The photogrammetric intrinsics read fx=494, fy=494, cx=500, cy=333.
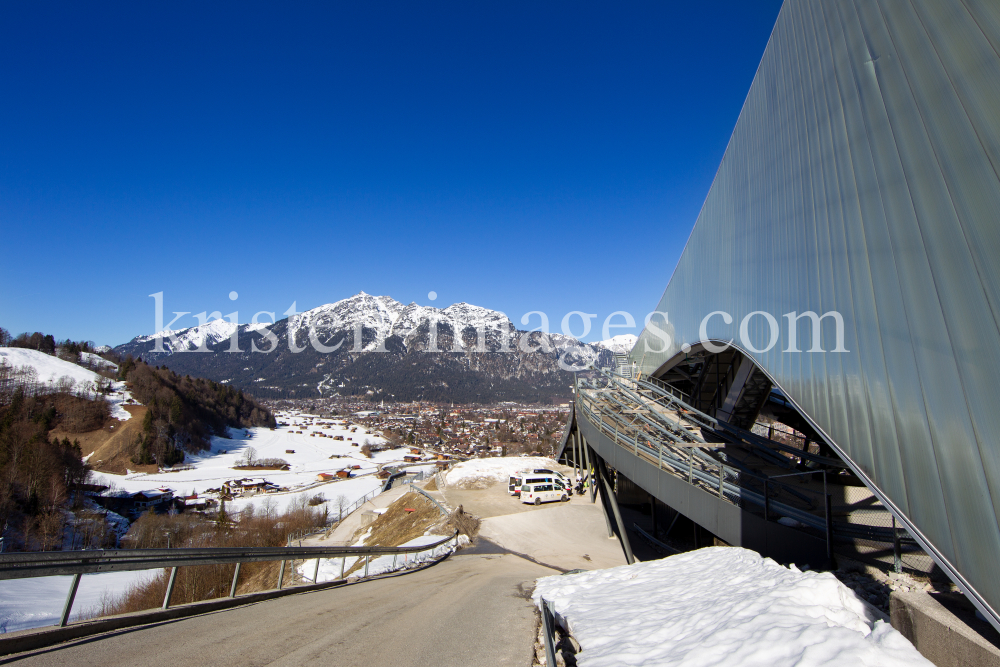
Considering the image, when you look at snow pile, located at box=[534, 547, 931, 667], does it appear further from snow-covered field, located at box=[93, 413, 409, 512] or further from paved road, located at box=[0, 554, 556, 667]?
snow-covered field, located at box=[93, 413, 409, 512]

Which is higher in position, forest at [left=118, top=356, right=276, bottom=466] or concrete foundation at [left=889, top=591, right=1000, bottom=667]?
concrete foundation at [left=889, top=591, right=1000, bottom=667]

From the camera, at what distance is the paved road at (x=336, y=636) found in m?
5.07

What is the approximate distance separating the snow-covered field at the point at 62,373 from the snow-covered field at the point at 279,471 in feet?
73.5

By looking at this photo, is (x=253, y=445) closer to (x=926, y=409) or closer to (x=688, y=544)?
(x=688, y=544)

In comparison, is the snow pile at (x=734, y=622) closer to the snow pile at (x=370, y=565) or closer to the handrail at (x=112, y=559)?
the handrail at (x=112, y=559)

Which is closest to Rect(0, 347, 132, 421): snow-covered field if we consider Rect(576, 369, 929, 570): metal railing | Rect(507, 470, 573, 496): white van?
Rect(507, 470, 573, 496): white van

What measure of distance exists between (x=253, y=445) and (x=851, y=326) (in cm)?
15791

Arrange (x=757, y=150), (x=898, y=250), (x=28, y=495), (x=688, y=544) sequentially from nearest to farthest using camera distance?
(x=898, y=250) → (x=757, y=150) → (x=688, y=544) → (x=28, y=495)

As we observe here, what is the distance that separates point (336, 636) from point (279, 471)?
357ft

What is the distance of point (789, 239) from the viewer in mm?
10859

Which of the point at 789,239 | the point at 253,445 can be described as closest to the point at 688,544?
the point at 789,239

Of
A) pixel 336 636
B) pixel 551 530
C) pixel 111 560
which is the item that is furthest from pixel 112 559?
pixel 551 530

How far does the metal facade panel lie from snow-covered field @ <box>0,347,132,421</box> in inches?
5253

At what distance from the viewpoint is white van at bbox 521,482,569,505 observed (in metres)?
32.9
